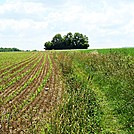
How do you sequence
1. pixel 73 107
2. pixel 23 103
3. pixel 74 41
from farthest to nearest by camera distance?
pixel 74 41, pixel 23 103, pixel 73 107

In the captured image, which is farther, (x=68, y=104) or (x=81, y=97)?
(x=81, y=97)

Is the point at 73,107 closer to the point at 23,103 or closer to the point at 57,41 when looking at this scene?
the point at 23,103

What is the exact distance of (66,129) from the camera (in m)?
6.42

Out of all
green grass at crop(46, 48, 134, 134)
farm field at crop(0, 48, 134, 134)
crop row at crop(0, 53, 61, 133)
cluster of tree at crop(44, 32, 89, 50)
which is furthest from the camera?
cluster of tree at crop(44, 32, 89, 50)

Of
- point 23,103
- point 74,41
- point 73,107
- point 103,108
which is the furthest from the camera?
point 74,41

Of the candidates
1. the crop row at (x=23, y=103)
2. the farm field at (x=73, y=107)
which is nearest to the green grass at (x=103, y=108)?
the farm field at (x=73, y=107)

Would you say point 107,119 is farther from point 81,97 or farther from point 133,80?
point 133,80

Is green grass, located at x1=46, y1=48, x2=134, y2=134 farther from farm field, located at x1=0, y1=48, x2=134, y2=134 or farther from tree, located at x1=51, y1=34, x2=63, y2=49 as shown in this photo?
tree, located at x1=51, y1=34, x2=63, y2=49

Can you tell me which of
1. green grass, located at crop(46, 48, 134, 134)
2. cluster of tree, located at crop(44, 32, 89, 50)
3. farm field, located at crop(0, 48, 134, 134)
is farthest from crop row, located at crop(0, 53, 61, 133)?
cluster of tree, located at crop(44, 32, 89, 50)

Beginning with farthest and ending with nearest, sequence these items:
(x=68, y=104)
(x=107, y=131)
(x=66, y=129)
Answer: (x=68, y=104) → (x=107, y=131) → (x=66, y=129)

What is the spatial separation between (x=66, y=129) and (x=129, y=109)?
3626 millimetres

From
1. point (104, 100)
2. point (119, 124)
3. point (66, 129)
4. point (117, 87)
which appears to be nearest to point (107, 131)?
point (119, 124)

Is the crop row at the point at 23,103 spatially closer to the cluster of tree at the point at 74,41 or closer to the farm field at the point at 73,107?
the farm field at the point at 73,107

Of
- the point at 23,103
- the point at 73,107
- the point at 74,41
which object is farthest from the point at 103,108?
the point at 74,41
